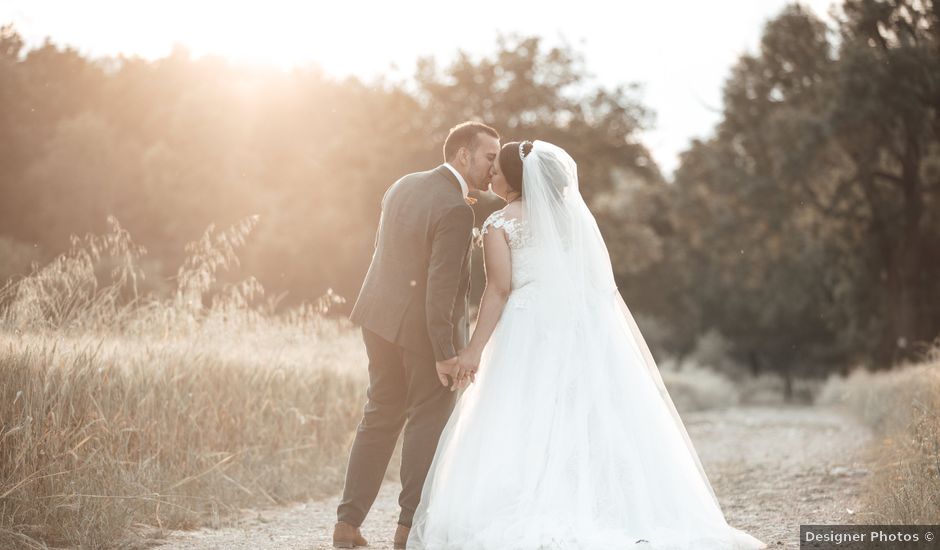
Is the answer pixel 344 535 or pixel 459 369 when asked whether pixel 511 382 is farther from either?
pixel 344 535

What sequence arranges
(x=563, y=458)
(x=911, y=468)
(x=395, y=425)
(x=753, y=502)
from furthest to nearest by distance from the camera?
(x=753, y=502) < (x=911, y=468) < (x=395, y=425) < (x=563, y=458)

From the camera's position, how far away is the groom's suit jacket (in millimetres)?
5035

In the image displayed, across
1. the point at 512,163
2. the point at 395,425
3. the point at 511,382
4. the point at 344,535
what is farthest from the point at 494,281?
the point at 344,535

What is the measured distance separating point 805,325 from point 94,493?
42792mm

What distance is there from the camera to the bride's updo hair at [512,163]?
18.1 feet

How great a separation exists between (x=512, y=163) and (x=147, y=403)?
3.04 m

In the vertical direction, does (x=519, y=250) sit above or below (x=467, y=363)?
above

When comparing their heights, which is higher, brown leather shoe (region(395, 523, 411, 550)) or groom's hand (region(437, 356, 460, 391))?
groom's hand (region(437, 356, 460, 391))

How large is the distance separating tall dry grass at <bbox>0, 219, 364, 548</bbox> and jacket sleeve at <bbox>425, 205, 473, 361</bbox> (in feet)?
6.93

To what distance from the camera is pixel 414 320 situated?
205 inches

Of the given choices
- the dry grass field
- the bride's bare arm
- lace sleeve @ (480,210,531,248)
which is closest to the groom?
the bride's bare arm

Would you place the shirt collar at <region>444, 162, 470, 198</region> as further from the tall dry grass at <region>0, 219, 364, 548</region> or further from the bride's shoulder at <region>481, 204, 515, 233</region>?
the tall dry grass at <region>0, 219, 364, 548</region>

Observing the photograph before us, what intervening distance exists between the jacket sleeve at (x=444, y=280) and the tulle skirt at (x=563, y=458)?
0.43 m

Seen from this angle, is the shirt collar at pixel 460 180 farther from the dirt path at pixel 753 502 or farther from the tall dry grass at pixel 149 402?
the tall dry grass at pixel 149 402
